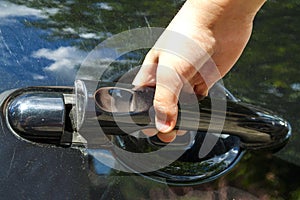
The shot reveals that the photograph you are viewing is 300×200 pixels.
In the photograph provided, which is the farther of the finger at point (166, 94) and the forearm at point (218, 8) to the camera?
the forearm at point (218, 8)

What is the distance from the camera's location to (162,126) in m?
1.02

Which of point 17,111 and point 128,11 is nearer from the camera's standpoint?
point 17,111

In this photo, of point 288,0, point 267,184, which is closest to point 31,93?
point 267,184

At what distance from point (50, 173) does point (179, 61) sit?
0.33 metres

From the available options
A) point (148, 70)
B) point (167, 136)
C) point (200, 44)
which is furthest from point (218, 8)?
point (167, 136)

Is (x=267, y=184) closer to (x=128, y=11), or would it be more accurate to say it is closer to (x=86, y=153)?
(x=86, y=153)

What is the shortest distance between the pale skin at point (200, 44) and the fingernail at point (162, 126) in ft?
0.10

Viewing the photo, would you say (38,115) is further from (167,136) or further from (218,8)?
(218,8)

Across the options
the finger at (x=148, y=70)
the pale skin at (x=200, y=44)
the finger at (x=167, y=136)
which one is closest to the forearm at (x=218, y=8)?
the pale skin at (x=200, y=44)

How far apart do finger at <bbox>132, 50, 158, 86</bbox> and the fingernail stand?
0.13 meters

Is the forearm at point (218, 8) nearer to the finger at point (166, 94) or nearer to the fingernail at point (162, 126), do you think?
the finger at point (166, 94)

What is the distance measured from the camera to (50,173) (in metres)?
1.02

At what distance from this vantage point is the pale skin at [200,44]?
1.10m

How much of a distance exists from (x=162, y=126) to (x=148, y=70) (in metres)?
0.18
